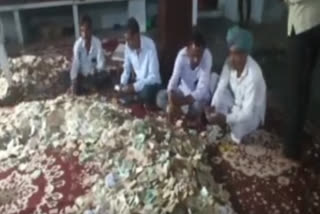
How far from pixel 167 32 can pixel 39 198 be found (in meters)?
1.31

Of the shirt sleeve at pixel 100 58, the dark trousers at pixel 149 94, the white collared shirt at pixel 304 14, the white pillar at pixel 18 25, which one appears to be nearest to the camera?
the white collared shirt at pixel 304 14

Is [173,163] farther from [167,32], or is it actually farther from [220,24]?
[220,24]

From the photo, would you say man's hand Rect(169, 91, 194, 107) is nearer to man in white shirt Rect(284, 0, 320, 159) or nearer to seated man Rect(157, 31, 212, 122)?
seated man Rect(157, 31, 212, 122)

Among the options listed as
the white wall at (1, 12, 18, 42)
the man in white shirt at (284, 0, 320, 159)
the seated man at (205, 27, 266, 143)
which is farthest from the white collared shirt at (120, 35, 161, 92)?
the white wall at (1, 12, 18, 42)

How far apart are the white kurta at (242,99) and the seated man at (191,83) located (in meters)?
0.13

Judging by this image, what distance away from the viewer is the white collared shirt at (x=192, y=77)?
2.55 m

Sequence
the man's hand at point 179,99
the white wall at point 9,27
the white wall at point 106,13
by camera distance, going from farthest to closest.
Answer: the white wall at point 106,13 < the white wall at point 9,27 < the man's hand at point 179,99

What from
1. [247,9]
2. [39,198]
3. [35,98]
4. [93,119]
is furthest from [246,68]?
[247,9]

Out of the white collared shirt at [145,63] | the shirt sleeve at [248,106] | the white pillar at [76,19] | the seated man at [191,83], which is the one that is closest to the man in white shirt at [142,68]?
the white collared shirt at [145,63]

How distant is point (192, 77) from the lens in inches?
104

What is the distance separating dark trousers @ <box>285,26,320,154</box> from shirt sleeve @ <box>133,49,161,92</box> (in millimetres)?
878

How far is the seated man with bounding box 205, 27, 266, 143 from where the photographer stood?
226cm

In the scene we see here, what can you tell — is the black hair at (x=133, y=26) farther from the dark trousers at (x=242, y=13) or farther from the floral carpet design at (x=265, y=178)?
the dark trousers at (x=242, y=13)

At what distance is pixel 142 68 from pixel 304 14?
1.13m
